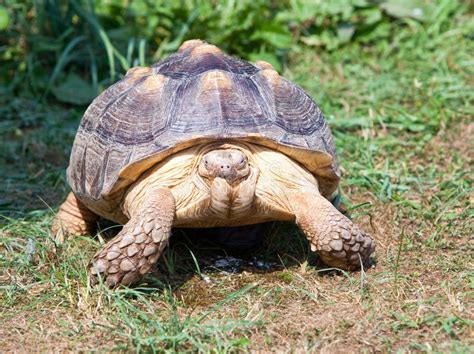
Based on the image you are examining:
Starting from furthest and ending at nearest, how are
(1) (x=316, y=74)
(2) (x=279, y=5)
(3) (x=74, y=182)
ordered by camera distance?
(2) (x=279, y=5), (1) (x=316, y=74), (3) (x=74, y=182)

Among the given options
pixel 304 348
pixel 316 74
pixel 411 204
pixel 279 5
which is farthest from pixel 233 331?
pixel 279 5

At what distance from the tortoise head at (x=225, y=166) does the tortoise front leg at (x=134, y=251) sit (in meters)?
0.28

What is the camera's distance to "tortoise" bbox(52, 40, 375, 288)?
11.4 ft

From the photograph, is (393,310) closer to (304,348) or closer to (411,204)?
(304,348)

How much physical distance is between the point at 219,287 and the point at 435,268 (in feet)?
3.40

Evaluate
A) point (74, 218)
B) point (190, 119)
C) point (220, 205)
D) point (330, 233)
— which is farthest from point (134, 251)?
point (74, 218)

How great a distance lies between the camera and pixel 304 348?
9.94ft

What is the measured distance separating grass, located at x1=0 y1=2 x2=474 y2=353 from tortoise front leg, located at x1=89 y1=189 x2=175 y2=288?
7 cm

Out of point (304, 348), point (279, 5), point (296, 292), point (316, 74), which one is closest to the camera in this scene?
point (304, 348)

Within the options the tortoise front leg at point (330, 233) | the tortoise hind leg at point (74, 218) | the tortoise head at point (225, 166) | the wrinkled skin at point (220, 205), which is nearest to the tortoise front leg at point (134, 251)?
the wrinkled skin at point (220, 205)

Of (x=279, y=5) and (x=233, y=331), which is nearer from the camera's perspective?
(x=233, y=331)

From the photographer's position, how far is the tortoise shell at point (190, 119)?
3598 millimetres

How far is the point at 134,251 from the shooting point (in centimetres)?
337

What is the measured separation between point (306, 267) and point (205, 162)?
0.74 m
